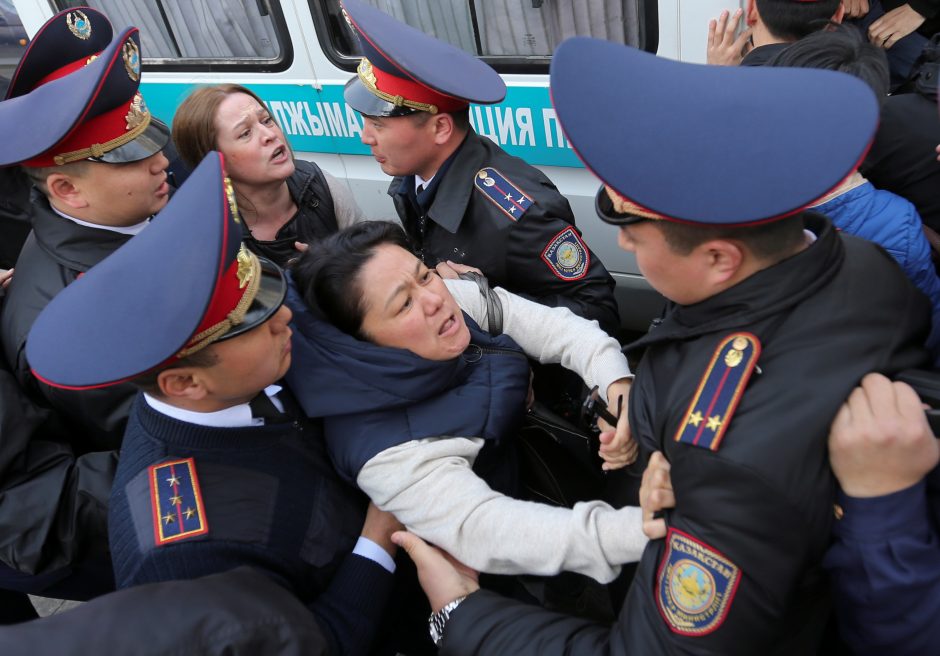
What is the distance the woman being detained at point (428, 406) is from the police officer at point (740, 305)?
0.22m

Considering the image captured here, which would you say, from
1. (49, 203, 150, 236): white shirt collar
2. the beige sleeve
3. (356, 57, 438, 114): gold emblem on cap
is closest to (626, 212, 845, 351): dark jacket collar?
the beige sleeve

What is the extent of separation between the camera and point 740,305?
105 centimetres

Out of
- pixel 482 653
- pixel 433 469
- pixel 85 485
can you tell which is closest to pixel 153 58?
pixel 85 485

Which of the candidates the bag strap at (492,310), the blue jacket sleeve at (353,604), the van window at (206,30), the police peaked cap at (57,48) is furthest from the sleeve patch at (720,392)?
the van window at (206,30)

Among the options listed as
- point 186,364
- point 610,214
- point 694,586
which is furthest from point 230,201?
point 694,586

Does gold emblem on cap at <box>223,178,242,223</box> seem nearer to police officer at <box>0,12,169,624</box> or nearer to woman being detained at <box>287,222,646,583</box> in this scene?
woman being detained at <box>287,222,646,583</box>

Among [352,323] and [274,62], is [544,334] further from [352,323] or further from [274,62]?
[274,62]

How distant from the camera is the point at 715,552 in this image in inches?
37.6

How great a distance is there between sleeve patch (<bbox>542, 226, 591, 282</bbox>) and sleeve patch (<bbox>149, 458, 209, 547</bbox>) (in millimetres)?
1186

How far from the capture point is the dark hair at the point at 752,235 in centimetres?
101

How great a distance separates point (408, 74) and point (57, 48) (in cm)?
103

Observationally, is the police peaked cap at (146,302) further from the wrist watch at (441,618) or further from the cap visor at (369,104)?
the cap visor at (369,104)

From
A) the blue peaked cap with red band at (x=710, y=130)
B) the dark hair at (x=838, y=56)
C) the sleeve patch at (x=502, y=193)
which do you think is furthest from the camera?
the sleeve patch at (x=502, y=193)

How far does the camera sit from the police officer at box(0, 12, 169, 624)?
157cm
